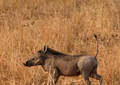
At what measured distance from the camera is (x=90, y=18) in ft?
26.8

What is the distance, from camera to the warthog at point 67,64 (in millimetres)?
4875

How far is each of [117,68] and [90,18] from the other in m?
2.76

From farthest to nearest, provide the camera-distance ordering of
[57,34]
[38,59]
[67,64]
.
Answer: [57,34] < [38,59] < [67,64]

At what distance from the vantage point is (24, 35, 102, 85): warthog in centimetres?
488

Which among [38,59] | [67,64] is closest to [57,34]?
[38,59]

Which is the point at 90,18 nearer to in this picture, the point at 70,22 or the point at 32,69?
the point at 70,22

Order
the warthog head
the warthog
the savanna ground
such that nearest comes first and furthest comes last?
the warthog < the warthog head < the savanna ground

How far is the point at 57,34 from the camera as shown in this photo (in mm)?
7297

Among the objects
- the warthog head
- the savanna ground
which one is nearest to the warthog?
the warthog head

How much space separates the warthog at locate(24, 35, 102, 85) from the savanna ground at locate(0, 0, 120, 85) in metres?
0.35

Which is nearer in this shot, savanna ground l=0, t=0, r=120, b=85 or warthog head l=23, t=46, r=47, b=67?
warthog head l=23, t=46, r=47, b=67

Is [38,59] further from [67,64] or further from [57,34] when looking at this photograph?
[57,34]

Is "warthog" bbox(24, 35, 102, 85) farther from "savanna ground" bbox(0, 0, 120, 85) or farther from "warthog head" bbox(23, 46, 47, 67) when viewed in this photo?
"savanna ground" bbox(0, 0, 120, 85)

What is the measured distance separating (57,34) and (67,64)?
2.27 m
